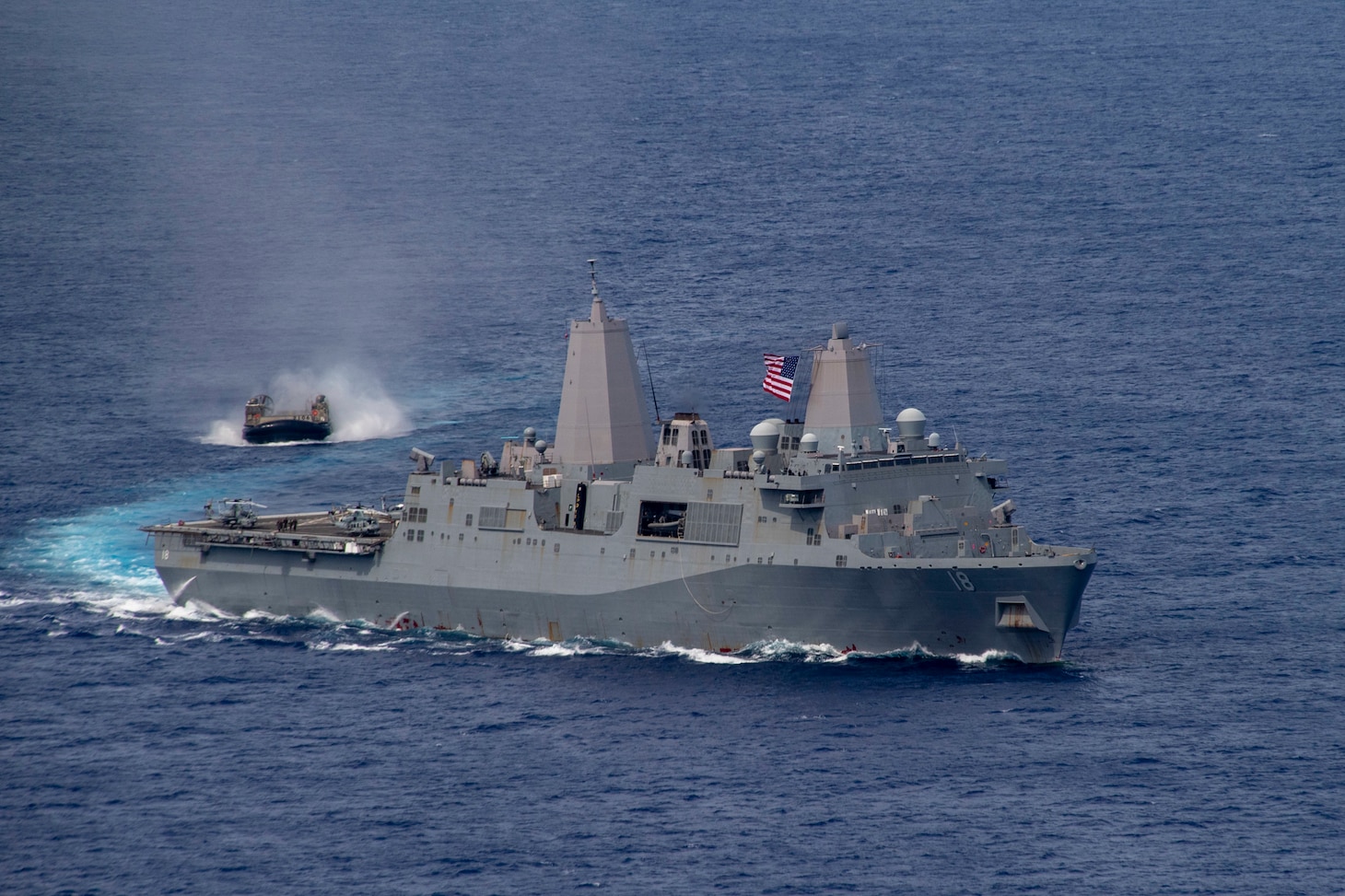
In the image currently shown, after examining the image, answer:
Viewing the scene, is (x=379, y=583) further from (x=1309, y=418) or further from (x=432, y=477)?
(x=1309, y=418)

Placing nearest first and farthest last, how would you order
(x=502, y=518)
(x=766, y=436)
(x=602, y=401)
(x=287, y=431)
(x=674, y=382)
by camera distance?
(x=766, y=436), (x=502, y=518), (x=602, y=401), (x=674, y=382), (x=287, y=431)

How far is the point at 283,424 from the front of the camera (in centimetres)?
10531

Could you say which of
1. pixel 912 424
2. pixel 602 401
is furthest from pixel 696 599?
pixel 602 401

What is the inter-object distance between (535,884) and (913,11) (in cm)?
14434

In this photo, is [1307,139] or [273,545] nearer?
[273,545]

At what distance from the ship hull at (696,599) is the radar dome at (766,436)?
466 centimetres

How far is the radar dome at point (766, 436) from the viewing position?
74.8 meters

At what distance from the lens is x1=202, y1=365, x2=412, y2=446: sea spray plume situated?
104250 mm

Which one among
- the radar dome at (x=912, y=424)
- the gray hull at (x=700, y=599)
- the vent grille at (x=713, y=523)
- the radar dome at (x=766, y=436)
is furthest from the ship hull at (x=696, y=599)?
the radar dome at (x=912, y=424)

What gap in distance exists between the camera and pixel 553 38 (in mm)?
177375

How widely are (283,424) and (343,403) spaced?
4.06m

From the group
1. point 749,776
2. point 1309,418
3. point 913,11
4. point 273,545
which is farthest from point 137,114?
point 749,776

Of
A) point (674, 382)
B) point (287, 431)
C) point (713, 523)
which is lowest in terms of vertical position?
point (713, 523)

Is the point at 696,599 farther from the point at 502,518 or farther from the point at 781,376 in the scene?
the point at 502,518
